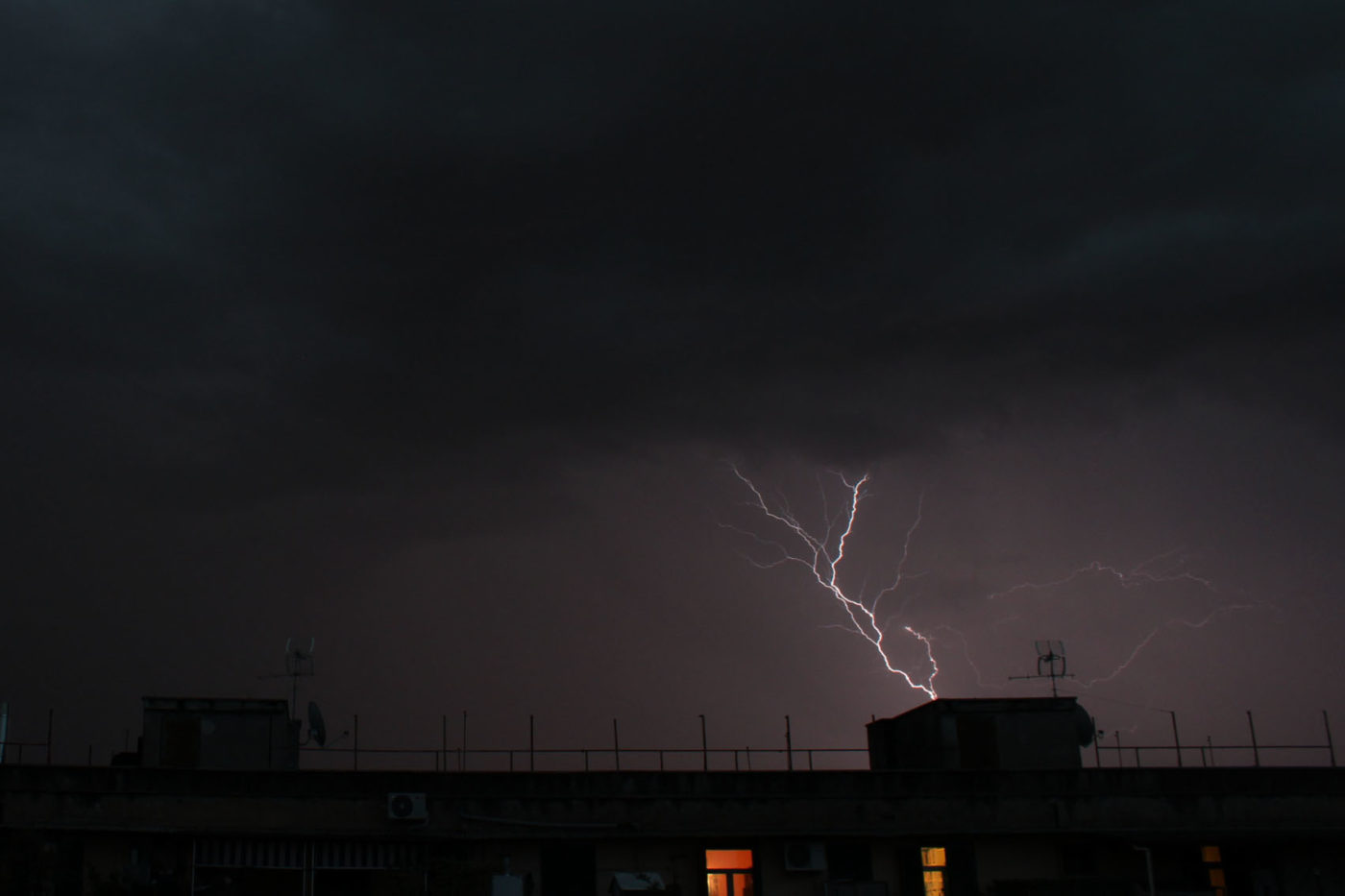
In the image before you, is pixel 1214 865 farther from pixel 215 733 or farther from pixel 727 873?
pixel 215 733

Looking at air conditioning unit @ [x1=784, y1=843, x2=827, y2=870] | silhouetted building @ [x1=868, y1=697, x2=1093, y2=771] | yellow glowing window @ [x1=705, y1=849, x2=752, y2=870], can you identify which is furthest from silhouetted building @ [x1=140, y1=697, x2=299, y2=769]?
silhouetted building @ [x1=868, y1=697, x2=1093, y2=771]

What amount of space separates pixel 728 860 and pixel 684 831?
130cm

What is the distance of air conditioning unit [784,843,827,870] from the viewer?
29703mm

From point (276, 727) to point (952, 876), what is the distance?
16356 millimetres

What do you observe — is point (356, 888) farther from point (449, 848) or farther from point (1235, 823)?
point (1235, 823)

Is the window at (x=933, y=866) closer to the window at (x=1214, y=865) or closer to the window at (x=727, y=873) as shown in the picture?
the window at (x=727, y=873)

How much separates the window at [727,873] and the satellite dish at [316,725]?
10.0 meters

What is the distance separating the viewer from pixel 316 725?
106 feet

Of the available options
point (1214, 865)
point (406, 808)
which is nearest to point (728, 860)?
point (406, 808)

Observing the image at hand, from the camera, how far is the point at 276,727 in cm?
3159

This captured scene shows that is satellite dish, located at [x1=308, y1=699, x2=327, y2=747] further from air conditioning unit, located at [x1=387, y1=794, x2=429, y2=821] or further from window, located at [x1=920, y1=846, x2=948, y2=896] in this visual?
window, located at [x1=920, y1=846, x2=948, y2=896]

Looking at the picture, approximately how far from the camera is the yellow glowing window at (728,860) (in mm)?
29719

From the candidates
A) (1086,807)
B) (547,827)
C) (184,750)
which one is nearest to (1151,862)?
(1086,807)

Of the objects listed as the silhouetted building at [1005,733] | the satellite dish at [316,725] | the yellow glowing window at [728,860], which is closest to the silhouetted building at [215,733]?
the satellite dish at [316,725]
